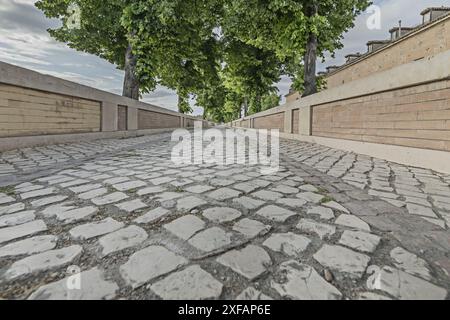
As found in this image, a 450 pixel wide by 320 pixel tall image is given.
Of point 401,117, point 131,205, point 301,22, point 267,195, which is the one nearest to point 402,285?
Result: point 267,195

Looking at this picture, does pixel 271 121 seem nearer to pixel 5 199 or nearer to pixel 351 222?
pixel 351 222

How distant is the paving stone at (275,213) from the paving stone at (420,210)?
1.20 metres

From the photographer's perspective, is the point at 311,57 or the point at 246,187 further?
the point at 311,57

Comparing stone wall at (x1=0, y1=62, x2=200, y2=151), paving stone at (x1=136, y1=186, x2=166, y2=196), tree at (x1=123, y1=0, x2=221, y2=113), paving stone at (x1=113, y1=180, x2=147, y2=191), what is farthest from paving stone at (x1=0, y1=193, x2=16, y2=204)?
tree at (x1=123, y1=0, x2=221, y2=113)

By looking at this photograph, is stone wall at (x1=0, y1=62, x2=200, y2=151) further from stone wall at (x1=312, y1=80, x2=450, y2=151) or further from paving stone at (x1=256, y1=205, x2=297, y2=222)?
stone wall at (x1=312, y1=80, x2=450, y2=151)

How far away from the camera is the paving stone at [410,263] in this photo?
4.42 ft

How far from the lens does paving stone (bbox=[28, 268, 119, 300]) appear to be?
114cm

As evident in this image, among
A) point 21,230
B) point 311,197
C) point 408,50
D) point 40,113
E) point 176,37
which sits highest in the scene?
point 408,50

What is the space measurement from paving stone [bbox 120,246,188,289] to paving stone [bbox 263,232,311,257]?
63 centimetres

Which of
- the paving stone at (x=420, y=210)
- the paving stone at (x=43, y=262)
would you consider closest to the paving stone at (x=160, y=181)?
the paving stone at (x=43, y=262)

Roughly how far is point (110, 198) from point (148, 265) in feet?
4.61

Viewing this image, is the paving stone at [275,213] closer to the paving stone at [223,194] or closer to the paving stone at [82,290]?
the paving stone at [223,194]

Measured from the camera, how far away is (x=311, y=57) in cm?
998
